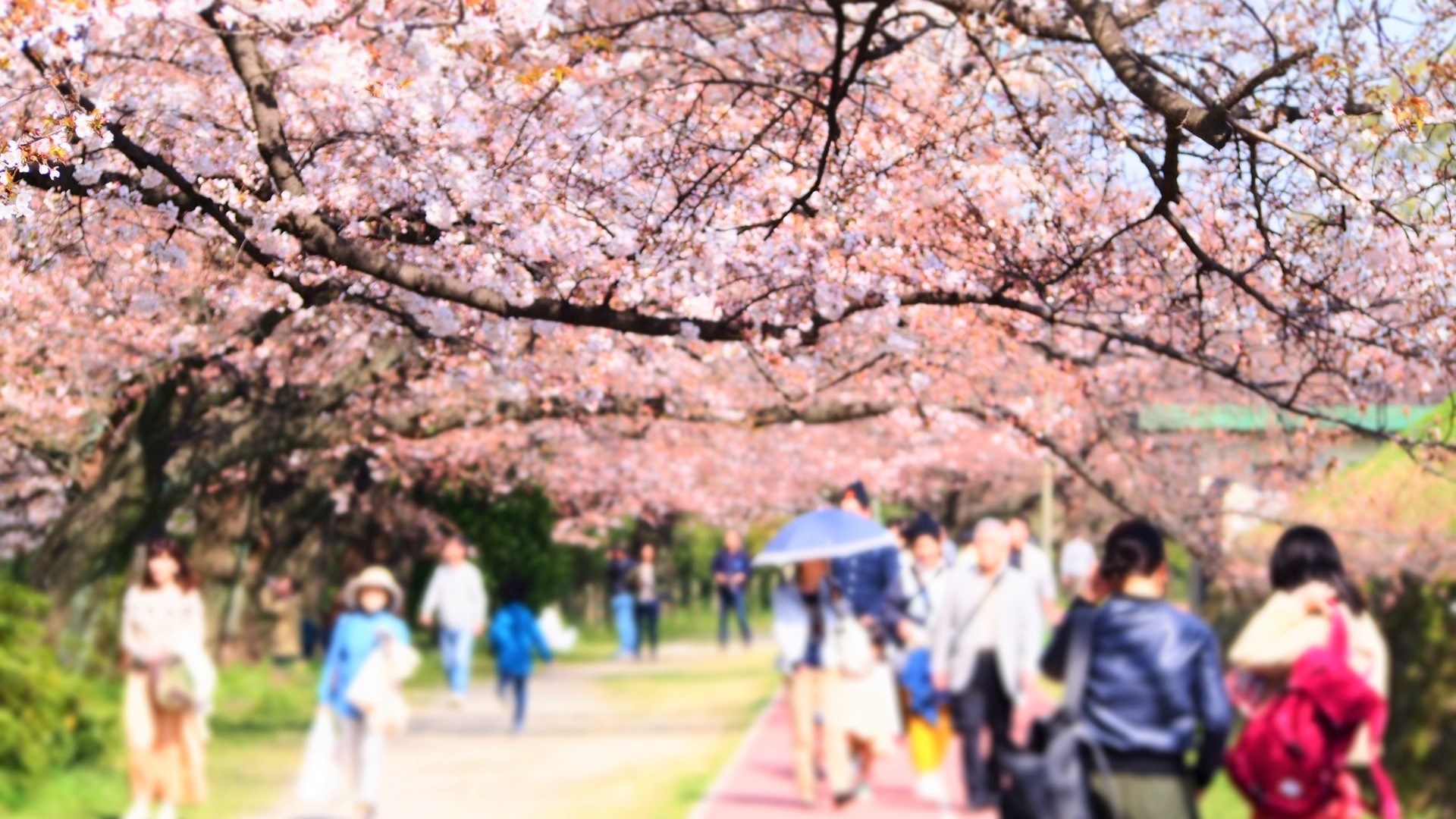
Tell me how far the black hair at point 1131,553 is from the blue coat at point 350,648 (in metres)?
5.73

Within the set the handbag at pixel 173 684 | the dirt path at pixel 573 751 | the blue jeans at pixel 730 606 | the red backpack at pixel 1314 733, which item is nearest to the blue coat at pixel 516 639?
the dirt path at pixel 573 751

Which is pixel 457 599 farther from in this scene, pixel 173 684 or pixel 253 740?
pixel 173 684

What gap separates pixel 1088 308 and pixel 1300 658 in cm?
373

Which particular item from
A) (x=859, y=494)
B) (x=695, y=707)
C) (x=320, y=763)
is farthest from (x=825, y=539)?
(x=695, y=707)

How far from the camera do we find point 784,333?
10.3 metres

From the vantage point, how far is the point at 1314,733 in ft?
22.5

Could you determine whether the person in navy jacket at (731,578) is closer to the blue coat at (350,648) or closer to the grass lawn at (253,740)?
the grass lawn at (253,740)

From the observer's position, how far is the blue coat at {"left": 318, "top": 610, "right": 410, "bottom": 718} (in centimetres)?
1202

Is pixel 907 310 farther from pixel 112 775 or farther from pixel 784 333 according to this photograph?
pixel 112 775

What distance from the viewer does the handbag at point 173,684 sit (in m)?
11.7

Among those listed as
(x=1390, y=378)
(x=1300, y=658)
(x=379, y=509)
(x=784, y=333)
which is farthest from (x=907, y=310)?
(x=379, y=509)

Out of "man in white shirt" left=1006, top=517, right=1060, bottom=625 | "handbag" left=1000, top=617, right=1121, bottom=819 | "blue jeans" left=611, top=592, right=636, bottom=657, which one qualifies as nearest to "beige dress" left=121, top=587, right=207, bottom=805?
"handbag" left=1000, top=617, right=1121, bottom=819

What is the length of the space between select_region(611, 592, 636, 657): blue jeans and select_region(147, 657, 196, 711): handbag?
25.2 meters

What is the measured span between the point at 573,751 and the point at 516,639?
2.00m
